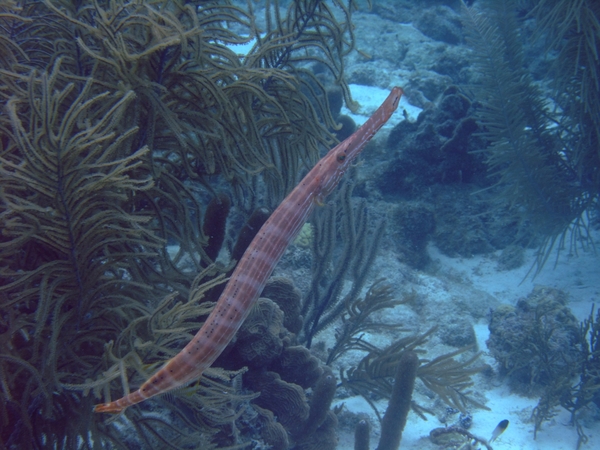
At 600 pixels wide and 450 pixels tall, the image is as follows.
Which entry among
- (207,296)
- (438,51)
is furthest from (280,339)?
(438,51)

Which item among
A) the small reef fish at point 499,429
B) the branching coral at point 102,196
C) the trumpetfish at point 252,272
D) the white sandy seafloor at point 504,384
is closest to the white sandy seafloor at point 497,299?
the white sandy seafloor at point 504,384

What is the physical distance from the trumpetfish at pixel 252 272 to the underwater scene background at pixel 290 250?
417 mm

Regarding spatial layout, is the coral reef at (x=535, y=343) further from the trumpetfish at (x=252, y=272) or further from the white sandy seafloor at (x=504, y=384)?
the trumpetfish at (x=252, y=272)

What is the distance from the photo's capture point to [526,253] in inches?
360

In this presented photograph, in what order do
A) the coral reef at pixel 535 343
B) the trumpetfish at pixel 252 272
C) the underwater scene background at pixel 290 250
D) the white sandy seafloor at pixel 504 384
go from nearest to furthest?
the trumpetfish at pixel 252 272
the underwater scene background at pixel 290 250
the white sandy seafloor at pixel 504 384
the coral reef at pixel 535 343

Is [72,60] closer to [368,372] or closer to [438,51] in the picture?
[368,372]

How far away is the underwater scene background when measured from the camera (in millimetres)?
2309

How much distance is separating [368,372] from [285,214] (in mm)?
3977

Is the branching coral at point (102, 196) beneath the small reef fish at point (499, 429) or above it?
above

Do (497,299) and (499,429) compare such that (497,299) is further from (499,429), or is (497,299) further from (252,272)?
(252,272)

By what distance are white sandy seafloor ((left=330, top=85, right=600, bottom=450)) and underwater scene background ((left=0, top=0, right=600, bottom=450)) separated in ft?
0.16

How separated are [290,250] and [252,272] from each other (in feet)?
17.3

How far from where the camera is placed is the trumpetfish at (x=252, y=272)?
1746mm

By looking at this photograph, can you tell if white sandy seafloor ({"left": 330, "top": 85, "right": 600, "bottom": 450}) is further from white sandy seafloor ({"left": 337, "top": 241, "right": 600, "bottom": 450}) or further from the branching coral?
the branching coral
